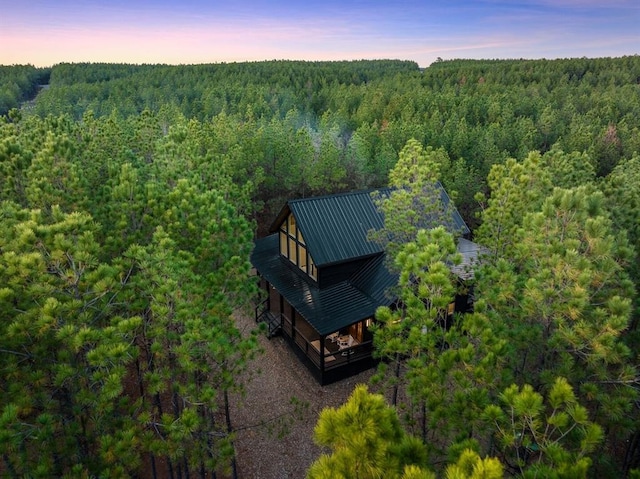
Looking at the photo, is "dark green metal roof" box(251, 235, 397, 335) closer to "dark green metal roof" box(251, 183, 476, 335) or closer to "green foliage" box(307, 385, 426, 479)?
"dark green metal roof" box(251, 183, 476, 335)

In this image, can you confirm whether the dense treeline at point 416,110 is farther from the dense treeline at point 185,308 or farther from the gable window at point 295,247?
the dense treeline at point 185,308

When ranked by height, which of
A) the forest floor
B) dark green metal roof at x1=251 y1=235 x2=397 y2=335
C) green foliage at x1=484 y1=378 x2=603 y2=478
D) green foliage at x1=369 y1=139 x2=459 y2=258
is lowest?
the forest floor

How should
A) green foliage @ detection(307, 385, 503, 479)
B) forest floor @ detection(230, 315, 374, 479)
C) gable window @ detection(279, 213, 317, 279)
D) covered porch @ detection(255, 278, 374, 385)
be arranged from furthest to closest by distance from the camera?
gable window @ detection(279, 213, 317, 279), covered porch @ detection(255, 278, 374, 385), forest floor @ detection(230, 315, 374, 479), green foliage @ detection(307, 385, 503, 479)

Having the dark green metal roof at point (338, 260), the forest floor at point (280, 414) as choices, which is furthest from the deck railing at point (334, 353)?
the dark green metal roof at point (338, 260)

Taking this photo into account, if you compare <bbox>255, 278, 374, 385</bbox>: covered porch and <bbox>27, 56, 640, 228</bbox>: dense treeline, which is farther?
<bbox>27, 56, 640, 228</bbox>: dense treeline

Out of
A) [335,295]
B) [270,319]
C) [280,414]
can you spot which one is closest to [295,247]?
[335,295]

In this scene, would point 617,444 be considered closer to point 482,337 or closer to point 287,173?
point 482,337

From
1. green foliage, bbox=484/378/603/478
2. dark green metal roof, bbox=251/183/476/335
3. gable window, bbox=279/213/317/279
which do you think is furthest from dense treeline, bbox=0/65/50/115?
green foliage, bbox=484/378/603/478

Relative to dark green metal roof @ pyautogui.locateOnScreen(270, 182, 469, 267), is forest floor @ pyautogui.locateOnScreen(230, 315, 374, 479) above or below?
below

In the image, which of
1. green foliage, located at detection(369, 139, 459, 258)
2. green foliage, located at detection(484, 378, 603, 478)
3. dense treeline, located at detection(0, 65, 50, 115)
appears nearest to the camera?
green foliage, located at detection(484, 378, 603, 478)
